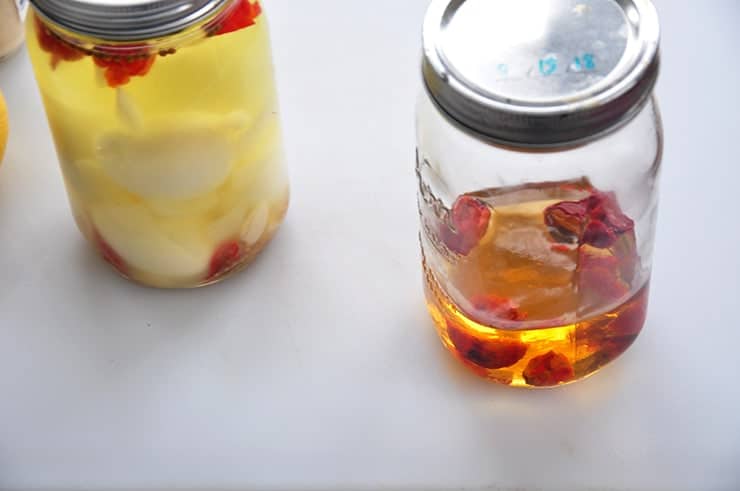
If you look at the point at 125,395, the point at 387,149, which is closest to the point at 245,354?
the point at 125,395

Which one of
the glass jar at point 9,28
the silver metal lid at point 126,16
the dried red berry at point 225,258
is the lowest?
the dried red berry at point 225,258

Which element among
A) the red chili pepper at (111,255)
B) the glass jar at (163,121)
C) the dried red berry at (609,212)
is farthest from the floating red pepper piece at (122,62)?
the dried red berry at (609,212)

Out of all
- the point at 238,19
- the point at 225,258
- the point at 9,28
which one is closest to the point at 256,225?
the point at 225,258

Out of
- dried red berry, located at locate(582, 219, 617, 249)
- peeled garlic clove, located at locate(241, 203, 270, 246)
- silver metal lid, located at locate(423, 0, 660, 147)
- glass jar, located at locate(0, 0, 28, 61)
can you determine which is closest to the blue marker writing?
silver metal lid, located at locate(423, 0, 660, 147)

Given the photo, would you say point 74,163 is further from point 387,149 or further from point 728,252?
point 728,252

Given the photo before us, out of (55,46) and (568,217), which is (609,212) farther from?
(55,46)

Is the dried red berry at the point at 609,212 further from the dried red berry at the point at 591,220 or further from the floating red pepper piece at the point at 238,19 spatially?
the floating red pepper piece at the point at 238,19

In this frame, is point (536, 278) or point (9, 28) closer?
point (536, 278)
